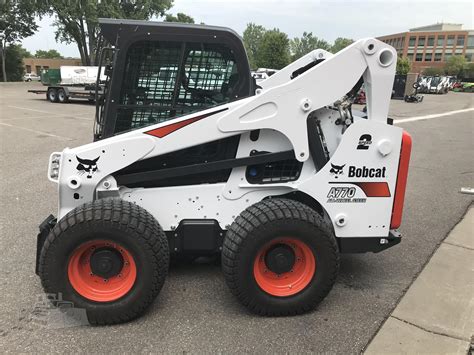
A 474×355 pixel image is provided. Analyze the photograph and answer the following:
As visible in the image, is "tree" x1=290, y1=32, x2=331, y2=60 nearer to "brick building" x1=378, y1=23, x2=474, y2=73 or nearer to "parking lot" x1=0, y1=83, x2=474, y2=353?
"brick building" x1=378, y1=23, x2=474, y2=73

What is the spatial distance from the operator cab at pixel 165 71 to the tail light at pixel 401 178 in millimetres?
1336

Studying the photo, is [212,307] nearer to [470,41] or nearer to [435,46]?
[435,46]

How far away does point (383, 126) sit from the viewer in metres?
3.28

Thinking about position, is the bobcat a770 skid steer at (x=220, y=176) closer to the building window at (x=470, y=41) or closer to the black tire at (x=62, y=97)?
the black tire at (x=62, y=97)

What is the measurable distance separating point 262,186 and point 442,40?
134002mm

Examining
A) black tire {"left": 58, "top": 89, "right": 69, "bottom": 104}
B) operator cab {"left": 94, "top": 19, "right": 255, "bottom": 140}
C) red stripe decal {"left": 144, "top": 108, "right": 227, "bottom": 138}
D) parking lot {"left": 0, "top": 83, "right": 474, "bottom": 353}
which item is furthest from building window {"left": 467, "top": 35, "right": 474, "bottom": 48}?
red stripe decal {"left": 144, "top": 108, "right": 227, "bottom": 138}

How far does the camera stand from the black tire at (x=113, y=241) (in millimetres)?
2904

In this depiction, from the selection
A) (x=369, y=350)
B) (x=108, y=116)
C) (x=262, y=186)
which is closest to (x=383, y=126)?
(x=262, y=186)

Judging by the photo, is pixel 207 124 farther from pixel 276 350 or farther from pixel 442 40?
Answer: pixel 442 40

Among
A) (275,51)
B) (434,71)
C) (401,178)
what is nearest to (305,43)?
(434,71)

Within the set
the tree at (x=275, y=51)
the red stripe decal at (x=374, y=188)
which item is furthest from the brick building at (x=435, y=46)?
the red stripe decal at (x=374, y=188)

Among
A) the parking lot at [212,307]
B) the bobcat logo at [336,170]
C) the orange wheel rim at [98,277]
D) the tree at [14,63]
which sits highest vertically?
the tree at [14,63]

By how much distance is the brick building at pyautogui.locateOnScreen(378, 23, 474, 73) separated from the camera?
114 m

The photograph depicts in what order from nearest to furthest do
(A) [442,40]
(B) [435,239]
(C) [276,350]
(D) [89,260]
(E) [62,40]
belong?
(C) [276,350] → (D) [89,260] → (B) [435,239] → (E) [62,40] → (A) [442,40]
